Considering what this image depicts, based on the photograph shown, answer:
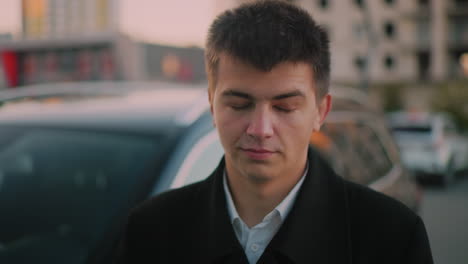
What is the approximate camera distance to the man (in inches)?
48.2

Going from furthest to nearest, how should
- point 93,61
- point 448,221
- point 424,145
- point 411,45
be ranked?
point 411,45 → point 93,61 → point 424,145 → point 448,221

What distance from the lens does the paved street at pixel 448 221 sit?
220 inches

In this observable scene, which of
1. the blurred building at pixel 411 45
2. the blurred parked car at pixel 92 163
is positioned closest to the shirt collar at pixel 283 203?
the blurred parked car at pixel 92 163

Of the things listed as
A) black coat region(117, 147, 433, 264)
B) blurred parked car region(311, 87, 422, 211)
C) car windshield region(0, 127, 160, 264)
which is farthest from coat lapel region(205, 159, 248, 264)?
blurred parked car region(311, 87, 422, 211)

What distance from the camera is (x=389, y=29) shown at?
160ft

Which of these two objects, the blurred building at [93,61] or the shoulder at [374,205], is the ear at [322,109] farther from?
→ the blurred building at [93,61]

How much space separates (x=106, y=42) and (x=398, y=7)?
32459 mm

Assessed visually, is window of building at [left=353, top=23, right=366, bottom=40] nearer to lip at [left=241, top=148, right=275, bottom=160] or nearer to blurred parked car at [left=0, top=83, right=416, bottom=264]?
blurred parked car at [left=0, top=83, right=416, bottom=264]

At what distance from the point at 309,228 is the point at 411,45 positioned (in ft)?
168

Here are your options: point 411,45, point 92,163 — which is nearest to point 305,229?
point 92,163

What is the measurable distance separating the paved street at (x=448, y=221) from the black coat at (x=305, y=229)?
2.17 m

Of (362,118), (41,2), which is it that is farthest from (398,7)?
(362,118)

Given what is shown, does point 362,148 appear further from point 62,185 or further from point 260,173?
point 260,173

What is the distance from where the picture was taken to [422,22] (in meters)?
48.0
